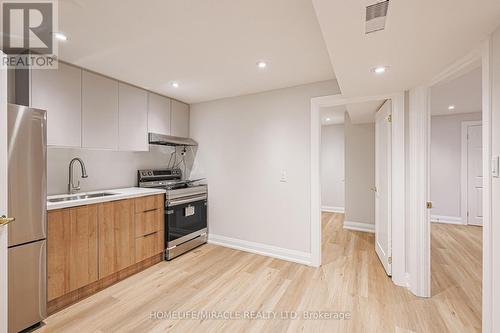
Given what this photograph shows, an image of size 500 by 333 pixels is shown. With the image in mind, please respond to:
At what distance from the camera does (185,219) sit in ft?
10.7

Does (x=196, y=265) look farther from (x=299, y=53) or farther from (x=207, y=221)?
(x=299, y=53)

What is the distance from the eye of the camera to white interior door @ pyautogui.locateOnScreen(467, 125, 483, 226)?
14.8ft

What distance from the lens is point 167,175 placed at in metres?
3.64

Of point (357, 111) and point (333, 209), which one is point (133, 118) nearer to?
point (357, 111)

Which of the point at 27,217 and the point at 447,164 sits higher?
the point at 447,164

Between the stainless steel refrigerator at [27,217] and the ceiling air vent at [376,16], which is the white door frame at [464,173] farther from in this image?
the stainless steel refrigerator at [27,217]

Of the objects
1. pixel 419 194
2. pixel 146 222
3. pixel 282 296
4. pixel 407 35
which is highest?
pixel 407 35

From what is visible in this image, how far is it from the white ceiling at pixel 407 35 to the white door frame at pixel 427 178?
0.32ft

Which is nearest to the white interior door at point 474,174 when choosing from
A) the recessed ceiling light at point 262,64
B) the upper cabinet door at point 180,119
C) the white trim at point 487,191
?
the white trim at point 487,191

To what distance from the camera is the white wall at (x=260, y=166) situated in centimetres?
296

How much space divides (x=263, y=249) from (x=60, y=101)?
2.95 m

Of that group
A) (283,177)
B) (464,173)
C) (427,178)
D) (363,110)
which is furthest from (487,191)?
(464,173)

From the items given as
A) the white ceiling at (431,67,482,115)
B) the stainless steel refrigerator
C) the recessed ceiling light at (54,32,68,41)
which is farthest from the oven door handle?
the white ceiling at (431,67,482,115)

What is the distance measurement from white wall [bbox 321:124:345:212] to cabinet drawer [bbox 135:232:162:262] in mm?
4509
